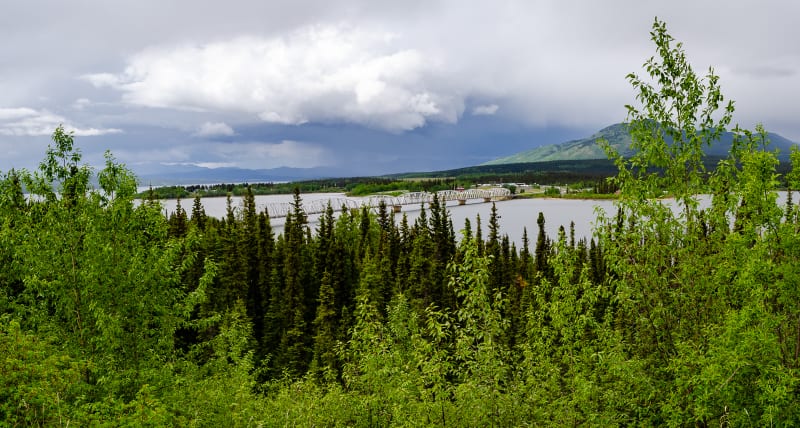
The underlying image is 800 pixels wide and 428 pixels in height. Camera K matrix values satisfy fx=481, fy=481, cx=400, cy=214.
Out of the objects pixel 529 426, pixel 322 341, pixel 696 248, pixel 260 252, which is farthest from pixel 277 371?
pixel 696 248

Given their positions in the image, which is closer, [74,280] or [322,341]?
[74,280]

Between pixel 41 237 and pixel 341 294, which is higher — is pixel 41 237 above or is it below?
above

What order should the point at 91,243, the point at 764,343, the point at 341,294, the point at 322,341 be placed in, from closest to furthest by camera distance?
the point at 764,343, the point at 91,243, the point at 322,341, the point at 341,294

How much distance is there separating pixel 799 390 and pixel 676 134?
678 centimetres

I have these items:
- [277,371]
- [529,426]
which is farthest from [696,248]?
[277,371]

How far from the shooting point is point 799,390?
33.3 ft

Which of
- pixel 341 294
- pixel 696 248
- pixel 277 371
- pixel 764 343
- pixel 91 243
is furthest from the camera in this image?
pixel 341 294

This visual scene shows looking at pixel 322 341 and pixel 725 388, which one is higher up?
pixel 725 388

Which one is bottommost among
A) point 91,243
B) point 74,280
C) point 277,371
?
point 277,371

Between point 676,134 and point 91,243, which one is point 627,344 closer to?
point 676,134

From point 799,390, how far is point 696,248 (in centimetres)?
382

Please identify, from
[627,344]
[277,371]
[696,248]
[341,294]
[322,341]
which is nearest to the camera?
[696,248]

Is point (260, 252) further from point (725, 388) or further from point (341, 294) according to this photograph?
point (725, 388)

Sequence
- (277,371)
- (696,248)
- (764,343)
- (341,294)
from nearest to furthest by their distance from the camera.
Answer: (764,343)
(696,248)
(277,371)
(341,294)
